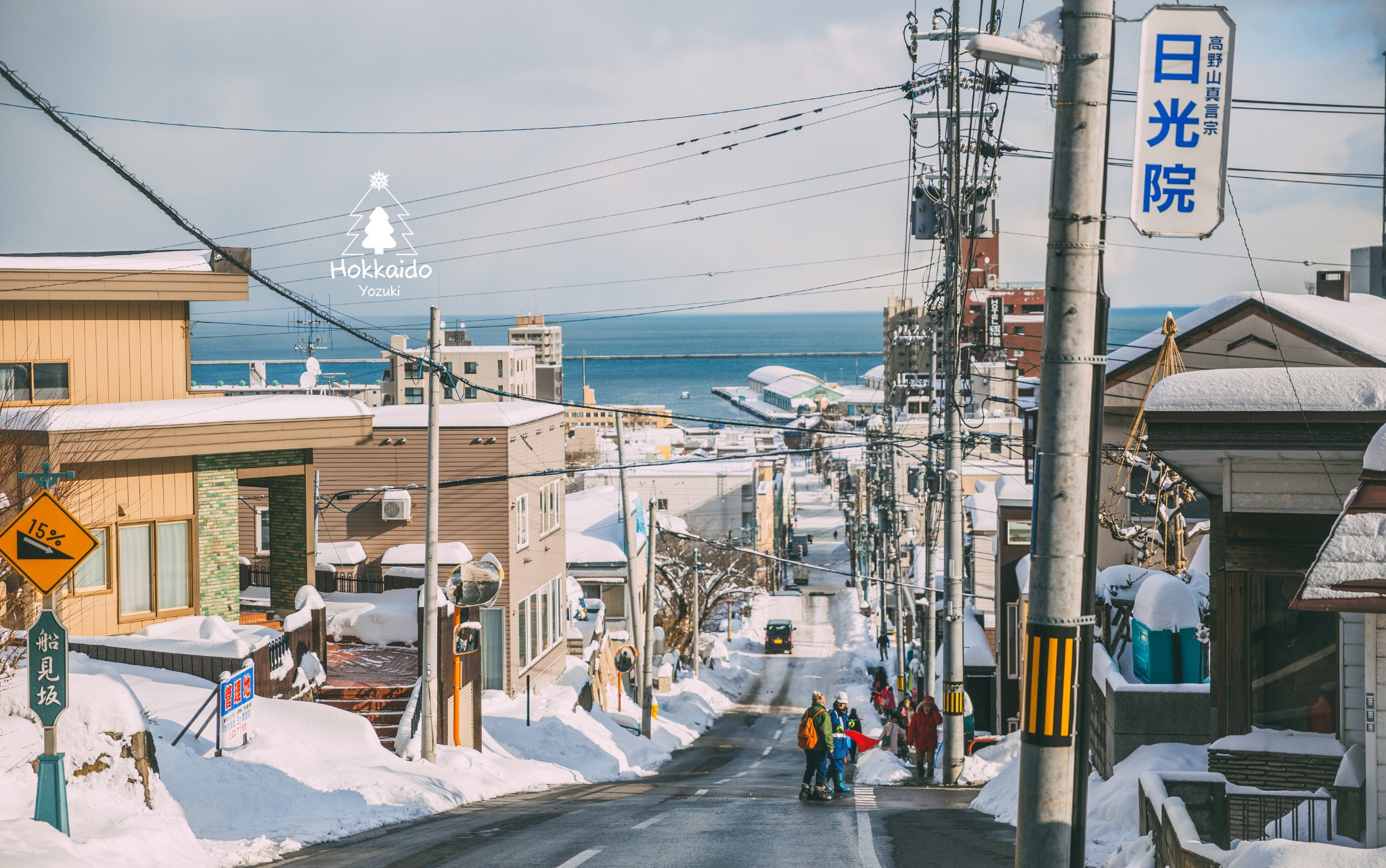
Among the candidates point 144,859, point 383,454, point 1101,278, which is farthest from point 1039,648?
point 383,454

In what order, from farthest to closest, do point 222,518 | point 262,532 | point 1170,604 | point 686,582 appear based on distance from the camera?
point 686,582
point 262,532
point 222,518
point 1170,604

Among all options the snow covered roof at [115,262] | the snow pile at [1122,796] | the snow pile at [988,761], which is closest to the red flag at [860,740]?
the snow pile at [988,761]

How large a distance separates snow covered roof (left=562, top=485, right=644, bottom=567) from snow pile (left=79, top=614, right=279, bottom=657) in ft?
92.6

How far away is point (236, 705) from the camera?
14.9m

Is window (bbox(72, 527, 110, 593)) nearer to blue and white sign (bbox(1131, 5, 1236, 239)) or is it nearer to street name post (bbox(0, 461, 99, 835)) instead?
street name post (bbox(0, 461, 99, 835))

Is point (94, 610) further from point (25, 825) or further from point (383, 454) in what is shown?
point (383, 454)

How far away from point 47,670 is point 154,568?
35.6 ft

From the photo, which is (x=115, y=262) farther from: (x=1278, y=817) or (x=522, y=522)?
(x=1278, y=817)

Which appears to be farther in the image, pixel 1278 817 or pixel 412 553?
pixel 412 553

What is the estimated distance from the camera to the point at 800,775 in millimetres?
27438

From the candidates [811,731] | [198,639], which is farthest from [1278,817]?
[198,639]

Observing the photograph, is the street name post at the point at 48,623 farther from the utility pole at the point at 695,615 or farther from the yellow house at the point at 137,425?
the utility pole at the point at 695,615

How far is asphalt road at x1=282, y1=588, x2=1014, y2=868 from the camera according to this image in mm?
11172

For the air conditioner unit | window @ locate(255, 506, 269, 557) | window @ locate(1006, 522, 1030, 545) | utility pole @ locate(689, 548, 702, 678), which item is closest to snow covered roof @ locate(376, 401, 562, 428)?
the air conditioner unit
